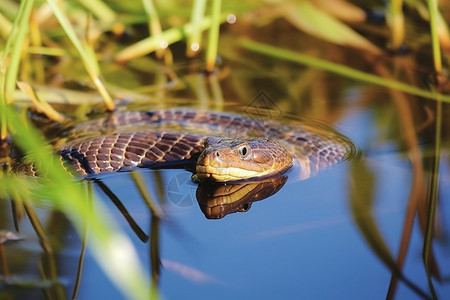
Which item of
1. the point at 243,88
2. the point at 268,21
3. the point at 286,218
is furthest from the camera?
the point at 268,21

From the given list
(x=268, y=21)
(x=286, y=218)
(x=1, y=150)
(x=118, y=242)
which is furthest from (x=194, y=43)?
(x=118, y=242)

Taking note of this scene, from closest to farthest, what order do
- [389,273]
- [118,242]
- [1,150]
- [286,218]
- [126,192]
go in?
[118,242]
[389,273]
[286,218]
[126,192]
[1,150]

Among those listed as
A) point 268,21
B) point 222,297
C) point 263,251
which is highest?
point 268,21

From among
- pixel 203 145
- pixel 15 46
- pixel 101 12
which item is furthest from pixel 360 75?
pixel 15 46

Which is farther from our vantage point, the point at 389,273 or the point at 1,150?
the point at 1,150

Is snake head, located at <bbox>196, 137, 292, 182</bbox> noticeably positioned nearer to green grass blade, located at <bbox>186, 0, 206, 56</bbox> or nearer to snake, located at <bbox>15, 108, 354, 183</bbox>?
snake, located at <bbox>15, 108, 354, 183</bbox>

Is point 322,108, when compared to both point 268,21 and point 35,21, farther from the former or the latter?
point 35,21
